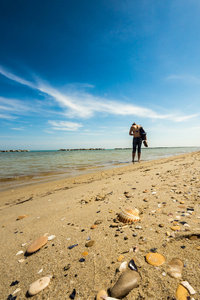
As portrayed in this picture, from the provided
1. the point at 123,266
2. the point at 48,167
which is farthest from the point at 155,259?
the point at 48,167

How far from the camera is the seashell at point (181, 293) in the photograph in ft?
3.33

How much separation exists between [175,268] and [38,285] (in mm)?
Answer: 1252

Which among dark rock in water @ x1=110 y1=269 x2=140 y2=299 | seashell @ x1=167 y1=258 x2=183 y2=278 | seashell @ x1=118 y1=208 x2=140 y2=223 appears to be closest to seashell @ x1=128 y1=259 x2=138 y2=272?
dark rock in water @ x1=110 y1=269 x2=140 y2=299

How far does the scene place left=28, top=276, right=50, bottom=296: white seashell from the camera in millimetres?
1239

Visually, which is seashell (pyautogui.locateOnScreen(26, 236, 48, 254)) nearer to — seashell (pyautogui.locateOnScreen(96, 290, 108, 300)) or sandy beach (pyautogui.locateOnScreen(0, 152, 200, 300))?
sandy beach (pyautogui.locateOnScreen(0, 152, 200, 300))

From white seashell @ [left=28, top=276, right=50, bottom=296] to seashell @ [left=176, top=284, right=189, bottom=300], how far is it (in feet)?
3.63

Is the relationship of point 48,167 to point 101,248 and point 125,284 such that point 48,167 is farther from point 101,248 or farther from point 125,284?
point 125,284

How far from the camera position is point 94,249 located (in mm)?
1665

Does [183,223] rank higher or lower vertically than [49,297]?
higher

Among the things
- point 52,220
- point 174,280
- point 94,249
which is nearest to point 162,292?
point 174,280

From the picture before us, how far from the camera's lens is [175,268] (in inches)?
49.4

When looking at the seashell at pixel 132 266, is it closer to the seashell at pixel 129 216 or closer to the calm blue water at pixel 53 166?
the seashell at pixel 129 216

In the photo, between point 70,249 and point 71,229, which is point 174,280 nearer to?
point 70,249

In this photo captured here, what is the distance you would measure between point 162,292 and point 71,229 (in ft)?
4.79
